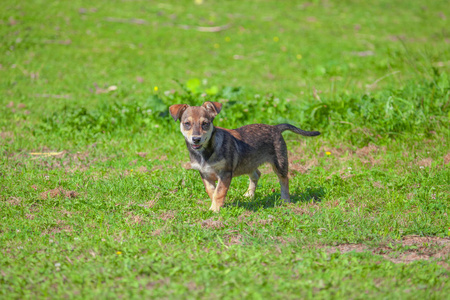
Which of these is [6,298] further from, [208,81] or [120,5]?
[120,5]

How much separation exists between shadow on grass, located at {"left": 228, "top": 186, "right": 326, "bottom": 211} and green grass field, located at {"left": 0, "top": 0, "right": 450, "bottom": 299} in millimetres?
32

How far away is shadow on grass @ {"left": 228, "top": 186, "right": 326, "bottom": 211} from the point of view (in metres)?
6.96

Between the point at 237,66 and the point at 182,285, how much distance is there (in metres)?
10.5

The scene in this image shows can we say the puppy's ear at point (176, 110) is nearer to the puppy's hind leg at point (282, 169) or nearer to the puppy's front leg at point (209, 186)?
the puppy's front leg at point (209, 186)

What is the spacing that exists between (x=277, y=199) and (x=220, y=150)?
1.31 meters

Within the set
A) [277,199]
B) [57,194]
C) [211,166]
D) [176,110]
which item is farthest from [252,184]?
[57,194]

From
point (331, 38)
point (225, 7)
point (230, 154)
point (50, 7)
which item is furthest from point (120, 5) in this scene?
point (230, 154)

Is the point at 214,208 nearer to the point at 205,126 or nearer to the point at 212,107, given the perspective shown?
the point at 205,126

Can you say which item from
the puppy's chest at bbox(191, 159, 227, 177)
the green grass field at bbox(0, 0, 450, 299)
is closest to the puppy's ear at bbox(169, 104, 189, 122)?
the puppy's chest at bbox(191, 159, 227, 177)

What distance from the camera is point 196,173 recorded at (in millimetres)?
7848

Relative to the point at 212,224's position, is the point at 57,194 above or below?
below

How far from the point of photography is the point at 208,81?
12922 mm

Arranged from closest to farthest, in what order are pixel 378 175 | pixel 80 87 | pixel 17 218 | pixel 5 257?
pixel 5 257 < pixel 17 218 < pixel 378 175 < pixel 80 87

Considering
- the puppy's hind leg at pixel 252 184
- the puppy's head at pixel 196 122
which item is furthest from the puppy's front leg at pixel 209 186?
the puppy's hind leg at pixel 252 184
